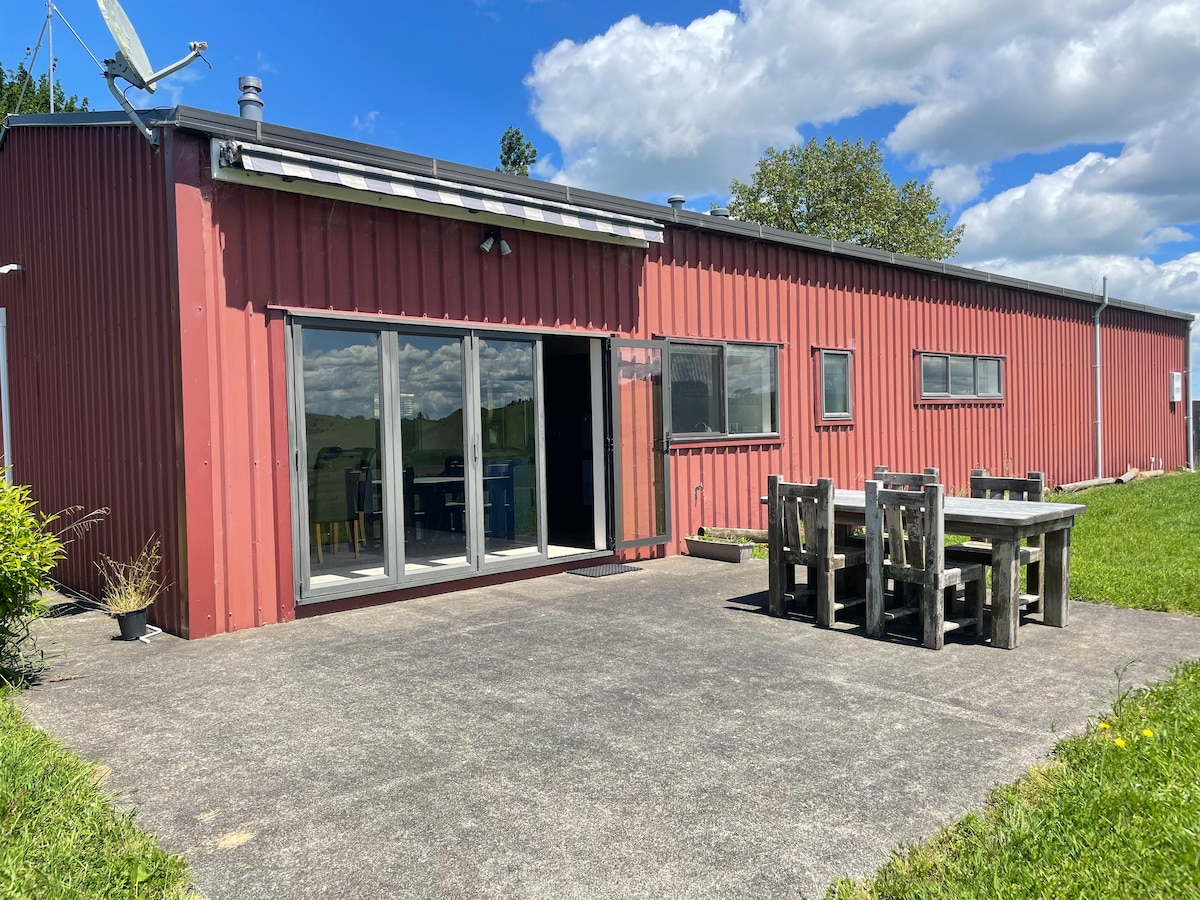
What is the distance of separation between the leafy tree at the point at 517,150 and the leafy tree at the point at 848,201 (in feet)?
37.2

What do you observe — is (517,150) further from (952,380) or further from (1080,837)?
(1080,837)

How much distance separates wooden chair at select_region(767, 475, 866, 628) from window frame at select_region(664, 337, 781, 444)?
2637 mm

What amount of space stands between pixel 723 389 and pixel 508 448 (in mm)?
2713

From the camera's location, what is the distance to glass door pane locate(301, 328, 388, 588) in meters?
5.96

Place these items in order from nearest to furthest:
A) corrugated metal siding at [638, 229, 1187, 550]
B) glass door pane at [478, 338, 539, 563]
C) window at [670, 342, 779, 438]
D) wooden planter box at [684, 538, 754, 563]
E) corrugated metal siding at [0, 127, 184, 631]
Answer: corrugated metal siding at [0, 127, 184, 631]
glass door pane at [478, 338, 539, 563]
wooden planter box at [684, 538, 754, 563]
window at [670, 342, 779, 438]
corrugated metal siding at [638, 229, 1187, 550]

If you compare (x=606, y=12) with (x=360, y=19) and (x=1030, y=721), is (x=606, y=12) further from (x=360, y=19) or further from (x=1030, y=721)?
(x=1030, y=721)

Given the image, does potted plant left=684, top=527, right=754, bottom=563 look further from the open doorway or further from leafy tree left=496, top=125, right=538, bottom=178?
leafy tree left=496, top=125, right=538, bottom=178

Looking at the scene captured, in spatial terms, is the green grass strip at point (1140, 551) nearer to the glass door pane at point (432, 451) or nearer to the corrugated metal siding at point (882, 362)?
the corrugated metal siding at point (882, 362)

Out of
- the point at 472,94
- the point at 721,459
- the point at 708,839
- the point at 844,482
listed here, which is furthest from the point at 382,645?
the point at 472,94

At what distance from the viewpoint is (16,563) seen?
13.5 ft

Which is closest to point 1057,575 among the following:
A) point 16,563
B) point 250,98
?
point 16,563

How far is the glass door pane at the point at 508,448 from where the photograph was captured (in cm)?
690

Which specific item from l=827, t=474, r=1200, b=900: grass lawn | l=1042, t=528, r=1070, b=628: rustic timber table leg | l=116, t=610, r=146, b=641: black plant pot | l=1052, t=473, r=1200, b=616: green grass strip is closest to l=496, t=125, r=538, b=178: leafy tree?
l=1052, t=473, r=1200, b=616: green grass strip

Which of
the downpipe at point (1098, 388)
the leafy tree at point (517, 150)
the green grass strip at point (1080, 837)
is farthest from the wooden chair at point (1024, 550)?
the leafy tree at point (517, 150)
